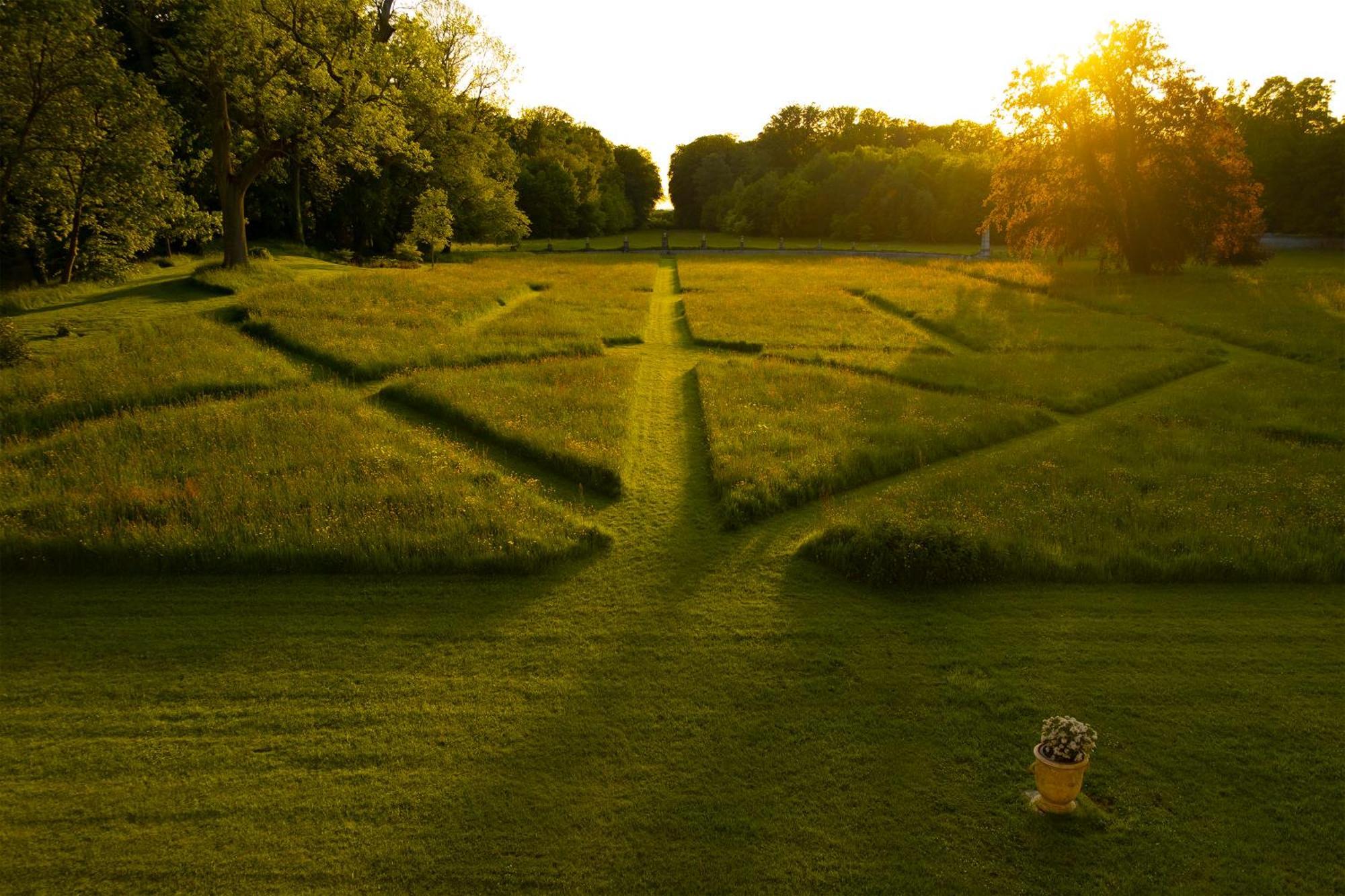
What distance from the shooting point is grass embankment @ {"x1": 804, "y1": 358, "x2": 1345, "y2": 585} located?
7523mm

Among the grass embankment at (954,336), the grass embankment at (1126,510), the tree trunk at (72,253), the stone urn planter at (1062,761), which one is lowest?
the stone urn planter at (1062,761)

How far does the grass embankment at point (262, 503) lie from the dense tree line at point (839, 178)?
118 feet

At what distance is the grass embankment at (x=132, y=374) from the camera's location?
11.6 metres

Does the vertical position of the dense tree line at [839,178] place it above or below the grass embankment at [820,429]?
above

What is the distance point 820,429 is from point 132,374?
39.8ft

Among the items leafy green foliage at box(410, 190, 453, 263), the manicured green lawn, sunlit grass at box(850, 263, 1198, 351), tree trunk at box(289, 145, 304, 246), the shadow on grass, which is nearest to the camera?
the manicured green lawn

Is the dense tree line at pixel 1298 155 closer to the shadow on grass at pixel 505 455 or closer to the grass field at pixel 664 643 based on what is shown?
the grass field at pixel 664 643

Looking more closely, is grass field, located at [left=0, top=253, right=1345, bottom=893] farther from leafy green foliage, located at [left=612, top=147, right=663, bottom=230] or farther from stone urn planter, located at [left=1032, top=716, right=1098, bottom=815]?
leafy green foliage, located at [left=612, top=147, right=663, bottom=230]

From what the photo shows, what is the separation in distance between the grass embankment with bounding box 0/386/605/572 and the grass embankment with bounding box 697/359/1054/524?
2.54 meters

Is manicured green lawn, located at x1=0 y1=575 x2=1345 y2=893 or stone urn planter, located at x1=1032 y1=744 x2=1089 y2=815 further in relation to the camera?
stone urn planter, located at x1=1032 y1=744 x2=1089 y2=815

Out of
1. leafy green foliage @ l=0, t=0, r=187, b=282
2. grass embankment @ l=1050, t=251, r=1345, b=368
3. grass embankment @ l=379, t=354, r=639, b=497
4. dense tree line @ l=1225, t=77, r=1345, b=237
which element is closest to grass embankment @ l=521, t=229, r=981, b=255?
dense tree line @ l=1225, t=77, r=1345, b=237

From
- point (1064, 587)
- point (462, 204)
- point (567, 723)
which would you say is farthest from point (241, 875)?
point (462, 204)

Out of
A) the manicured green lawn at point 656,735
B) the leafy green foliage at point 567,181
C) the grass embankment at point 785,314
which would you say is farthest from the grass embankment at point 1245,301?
the leafy green foliage at point 567,181

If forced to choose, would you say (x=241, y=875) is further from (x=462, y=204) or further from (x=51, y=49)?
(x=462, y=204)
